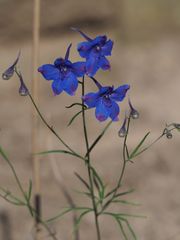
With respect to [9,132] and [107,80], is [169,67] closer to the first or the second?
[107,80]

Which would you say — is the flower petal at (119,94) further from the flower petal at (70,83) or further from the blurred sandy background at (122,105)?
the blurred sandy background at (122,105)

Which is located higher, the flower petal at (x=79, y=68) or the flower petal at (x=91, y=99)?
the flower petal at (x=79, y=68)

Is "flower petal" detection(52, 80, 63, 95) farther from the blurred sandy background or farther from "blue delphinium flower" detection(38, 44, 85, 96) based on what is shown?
the blurred sandy background

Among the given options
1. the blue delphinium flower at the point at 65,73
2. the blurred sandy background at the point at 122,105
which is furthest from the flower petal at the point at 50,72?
the blurred sandy background at the point at 122,105

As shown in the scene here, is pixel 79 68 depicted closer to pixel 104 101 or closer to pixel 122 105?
A: pixel 104 101

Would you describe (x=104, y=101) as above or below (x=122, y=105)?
below

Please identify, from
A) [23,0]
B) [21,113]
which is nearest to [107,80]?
[21,113]

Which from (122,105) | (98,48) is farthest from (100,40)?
(122,105)
